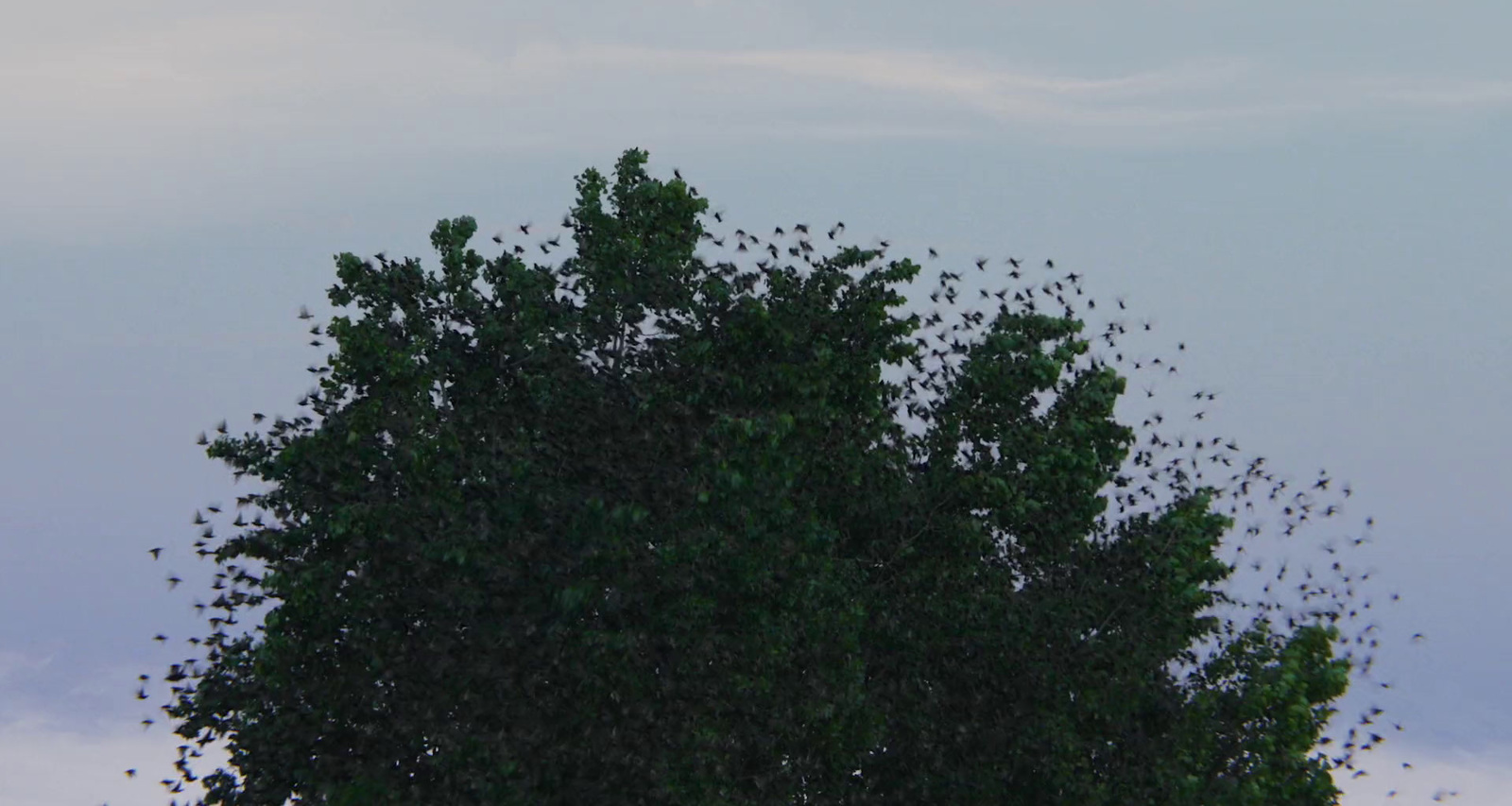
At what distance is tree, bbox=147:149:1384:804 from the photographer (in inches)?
927

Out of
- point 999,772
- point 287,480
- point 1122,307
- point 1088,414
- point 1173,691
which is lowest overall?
point 999,772

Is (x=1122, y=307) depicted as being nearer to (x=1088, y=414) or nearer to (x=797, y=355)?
(x=1088, y=414)

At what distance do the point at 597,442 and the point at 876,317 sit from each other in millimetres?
4364

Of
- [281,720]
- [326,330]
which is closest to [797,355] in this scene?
[326,330]

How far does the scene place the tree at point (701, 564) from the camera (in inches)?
927

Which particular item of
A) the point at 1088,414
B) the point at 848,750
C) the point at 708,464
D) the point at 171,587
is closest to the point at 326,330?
the point at 171,587

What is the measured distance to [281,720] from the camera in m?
25.0

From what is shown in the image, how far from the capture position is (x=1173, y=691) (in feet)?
88.0

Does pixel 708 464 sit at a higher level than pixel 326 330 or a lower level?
lower

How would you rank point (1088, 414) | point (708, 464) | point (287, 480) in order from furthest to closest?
point (1088, 414) → point (287, 480) → point (708, 464)

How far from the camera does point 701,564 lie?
23641mm

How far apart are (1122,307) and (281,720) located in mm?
13616

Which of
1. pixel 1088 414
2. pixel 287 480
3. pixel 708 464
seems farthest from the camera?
pixel 1088 414

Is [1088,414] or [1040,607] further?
[1088,414]
